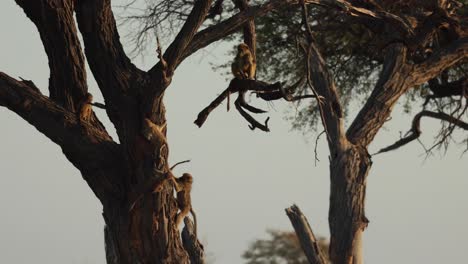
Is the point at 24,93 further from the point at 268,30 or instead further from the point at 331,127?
the point at 268,30

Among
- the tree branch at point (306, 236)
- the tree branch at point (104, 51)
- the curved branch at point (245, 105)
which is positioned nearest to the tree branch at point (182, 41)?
the tree branch at point (104, 51)

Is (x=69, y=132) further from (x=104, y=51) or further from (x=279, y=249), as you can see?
(x=279, y=249)

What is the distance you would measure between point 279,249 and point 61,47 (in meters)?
10.6

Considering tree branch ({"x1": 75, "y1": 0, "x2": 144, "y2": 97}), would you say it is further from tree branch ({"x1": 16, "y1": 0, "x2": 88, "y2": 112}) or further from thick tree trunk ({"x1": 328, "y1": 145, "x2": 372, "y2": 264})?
thick tree trunk ({"x1": 328, "y1": 145, "x2": 372, "y2": 264})

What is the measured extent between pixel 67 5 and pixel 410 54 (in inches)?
243

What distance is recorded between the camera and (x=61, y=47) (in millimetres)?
8375

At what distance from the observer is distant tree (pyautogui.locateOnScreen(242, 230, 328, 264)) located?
18.1m

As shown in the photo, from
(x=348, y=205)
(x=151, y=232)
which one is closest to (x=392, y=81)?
(x=348, y=205)

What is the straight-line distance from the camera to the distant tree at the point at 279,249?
18078 millimetres

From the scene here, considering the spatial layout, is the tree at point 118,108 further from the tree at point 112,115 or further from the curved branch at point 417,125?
the curved branch at point 417,125

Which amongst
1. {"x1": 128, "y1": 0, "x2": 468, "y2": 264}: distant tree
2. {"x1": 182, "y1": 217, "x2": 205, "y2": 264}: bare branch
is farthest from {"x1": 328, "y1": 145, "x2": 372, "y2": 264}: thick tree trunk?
{"x1": 182, "y1": 217, "x2": 205, "y2": 264}: bare branch

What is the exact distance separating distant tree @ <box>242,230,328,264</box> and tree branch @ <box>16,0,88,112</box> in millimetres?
10292

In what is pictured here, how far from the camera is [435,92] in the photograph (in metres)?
16.4

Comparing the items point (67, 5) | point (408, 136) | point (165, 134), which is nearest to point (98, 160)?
point (165, 134)
